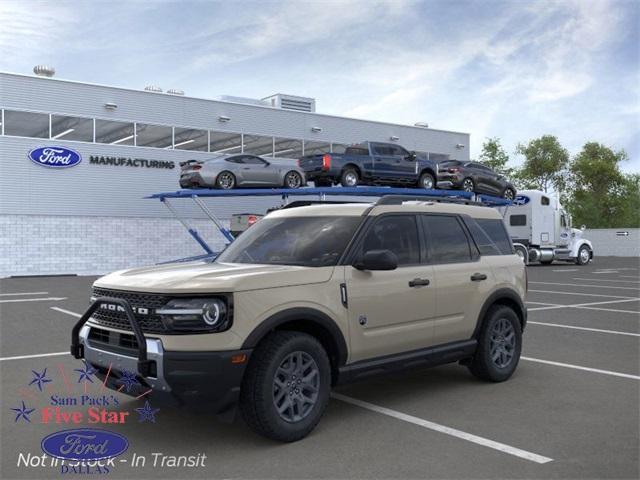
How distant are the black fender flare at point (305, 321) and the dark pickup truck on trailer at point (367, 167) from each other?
59.2 feet

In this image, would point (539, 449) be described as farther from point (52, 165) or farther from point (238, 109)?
point (238, 109)

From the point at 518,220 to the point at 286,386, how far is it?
2859cm

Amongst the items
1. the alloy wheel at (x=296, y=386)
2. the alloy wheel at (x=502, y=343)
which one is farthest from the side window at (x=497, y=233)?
the alloy wheel at (x=296, y=386)

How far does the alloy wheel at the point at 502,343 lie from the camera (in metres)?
6.70

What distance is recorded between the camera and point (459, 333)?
20.6 feet

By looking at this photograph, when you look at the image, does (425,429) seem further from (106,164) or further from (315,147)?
(315,147)

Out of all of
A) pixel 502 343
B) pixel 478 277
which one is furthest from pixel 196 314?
pixel 502 343

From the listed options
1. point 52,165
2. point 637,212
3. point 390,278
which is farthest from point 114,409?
point 637,212

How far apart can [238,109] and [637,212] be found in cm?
6823

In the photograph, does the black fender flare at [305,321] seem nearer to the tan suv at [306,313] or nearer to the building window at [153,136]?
the tan suv at [306,313]

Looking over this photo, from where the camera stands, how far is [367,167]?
2320cm

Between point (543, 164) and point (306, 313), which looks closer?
point (306, 313)

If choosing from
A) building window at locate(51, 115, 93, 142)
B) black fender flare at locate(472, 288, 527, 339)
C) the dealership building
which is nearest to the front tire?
the dealership building

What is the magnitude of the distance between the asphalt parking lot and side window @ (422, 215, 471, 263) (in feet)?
4.04
